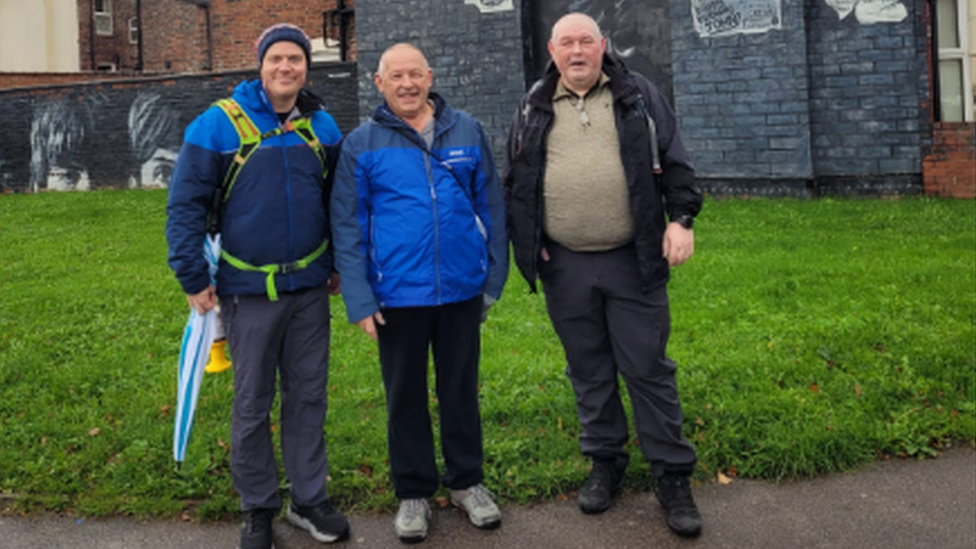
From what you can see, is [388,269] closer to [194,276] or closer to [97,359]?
[194,276]

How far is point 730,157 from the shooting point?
44.8ft

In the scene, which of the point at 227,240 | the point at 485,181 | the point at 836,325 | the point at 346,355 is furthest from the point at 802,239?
the point at 227,240

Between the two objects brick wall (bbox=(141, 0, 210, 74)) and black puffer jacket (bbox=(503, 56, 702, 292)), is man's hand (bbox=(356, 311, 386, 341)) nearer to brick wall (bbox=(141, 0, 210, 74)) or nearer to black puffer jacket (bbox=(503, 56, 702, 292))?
black puffer jacket (bbox=(503, 56, 702, 292))

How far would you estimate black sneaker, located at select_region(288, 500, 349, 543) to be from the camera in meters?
4.13

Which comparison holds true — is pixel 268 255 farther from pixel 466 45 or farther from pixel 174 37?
pixel 174 37

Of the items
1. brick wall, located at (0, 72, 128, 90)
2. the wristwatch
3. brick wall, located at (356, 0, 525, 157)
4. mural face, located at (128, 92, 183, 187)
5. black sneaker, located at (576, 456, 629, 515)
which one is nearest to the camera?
the wristwatch

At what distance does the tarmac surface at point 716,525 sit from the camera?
13.1 ft

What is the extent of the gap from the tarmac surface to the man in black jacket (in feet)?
0.50

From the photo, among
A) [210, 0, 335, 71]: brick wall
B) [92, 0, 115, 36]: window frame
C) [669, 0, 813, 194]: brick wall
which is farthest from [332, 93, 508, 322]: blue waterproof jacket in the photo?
[92, 0, 115, 36]: window frame

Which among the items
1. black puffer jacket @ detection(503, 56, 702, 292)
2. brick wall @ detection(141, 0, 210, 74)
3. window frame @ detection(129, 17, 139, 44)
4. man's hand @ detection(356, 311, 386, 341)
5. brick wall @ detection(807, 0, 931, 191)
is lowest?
man's hand @ detection(356, 311, 386, 341)

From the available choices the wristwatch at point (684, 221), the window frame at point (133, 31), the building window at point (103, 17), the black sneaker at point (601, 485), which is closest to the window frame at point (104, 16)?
the building window at point (103, 17)

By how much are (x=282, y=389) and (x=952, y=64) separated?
1176 cm

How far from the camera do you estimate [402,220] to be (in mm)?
4012

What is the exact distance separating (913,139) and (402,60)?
10489 mm
